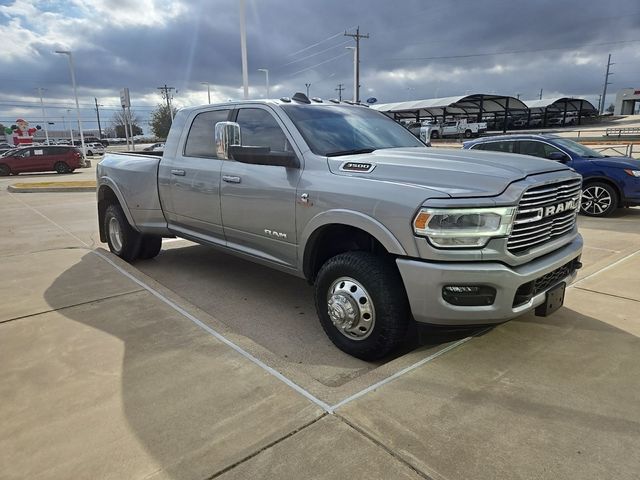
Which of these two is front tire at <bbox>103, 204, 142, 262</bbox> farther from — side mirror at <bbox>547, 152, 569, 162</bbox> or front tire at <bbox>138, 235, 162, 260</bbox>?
side mirror at <bbox>547, 152, 569, 162</bbox>

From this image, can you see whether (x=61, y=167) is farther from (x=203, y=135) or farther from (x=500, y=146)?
(x=203, y=135)

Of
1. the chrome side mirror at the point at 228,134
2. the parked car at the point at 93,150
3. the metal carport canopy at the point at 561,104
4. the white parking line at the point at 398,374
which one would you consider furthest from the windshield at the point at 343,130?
the metal carport canopy at the point at 561,104

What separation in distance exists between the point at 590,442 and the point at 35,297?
4.59 m

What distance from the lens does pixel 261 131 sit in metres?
4.14

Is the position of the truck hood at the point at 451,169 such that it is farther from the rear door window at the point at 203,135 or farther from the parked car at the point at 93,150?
the parked car at the point at 93,150

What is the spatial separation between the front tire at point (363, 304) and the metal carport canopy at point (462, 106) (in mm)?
52381

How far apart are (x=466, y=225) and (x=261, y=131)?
214 centimetres

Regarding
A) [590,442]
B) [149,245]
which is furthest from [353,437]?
[149,245]

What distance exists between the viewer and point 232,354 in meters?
3.23

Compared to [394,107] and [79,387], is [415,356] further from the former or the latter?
[394,107]

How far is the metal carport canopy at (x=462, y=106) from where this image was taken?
5247cm

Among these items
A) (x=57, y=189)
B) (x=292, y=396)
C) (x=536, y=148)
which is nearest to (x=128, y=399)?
(x=292, y=396)

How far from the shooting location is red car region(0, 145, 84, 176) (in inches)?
1016

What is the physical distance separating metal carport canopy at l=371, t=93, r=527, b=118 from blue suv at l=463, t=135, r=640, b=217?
44912 millimetres
